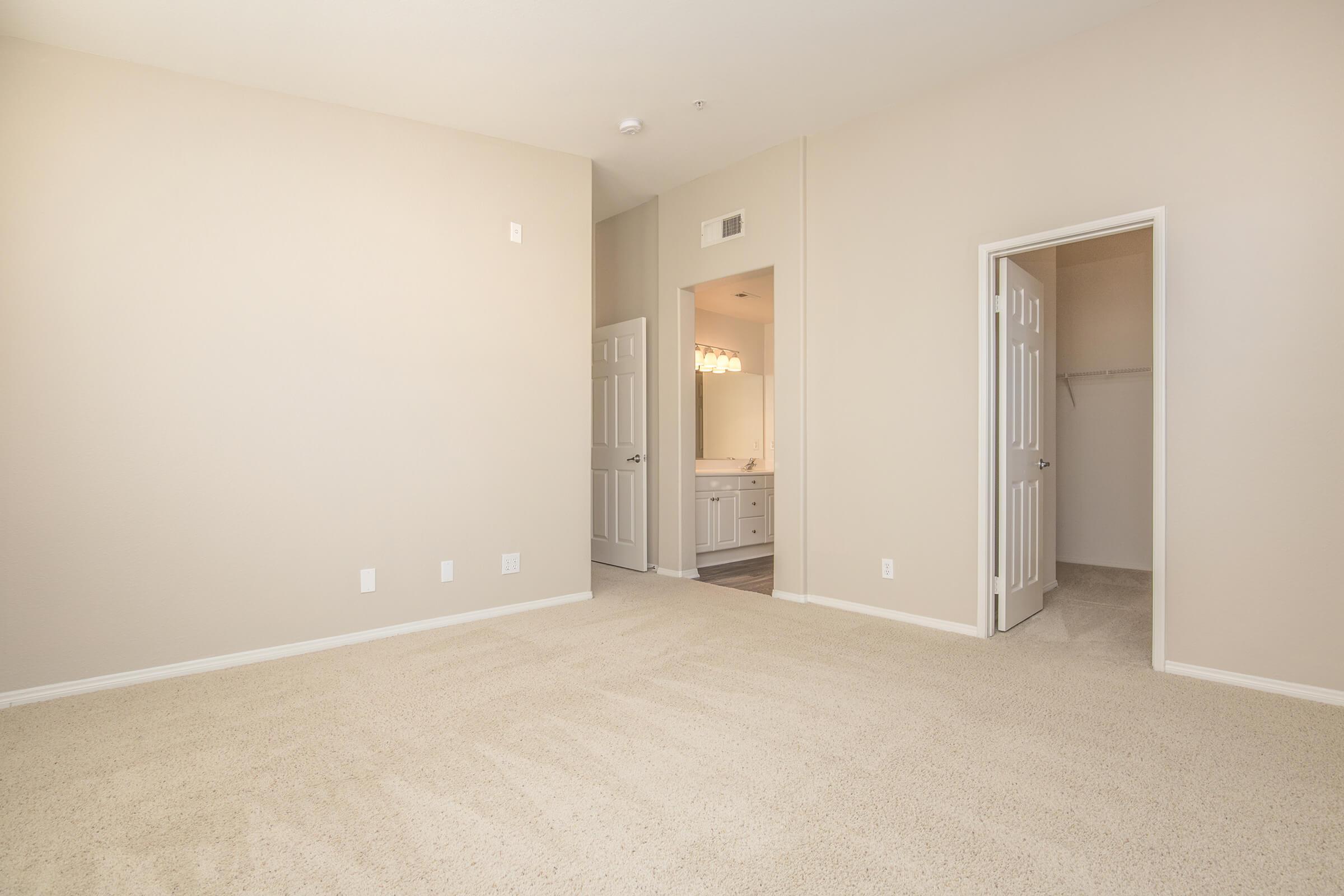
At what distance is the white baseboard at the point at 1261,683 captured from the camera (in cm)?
257

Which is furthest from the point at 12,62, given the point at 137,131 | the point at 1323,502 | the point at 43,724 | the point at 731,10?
the point at 1323,502

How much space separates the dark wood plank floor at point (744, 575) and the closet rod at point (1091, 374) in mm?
2933

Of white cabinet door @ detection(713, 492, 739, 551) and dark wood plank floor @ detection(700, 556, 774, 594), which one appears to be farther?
white cabinet door @ detection(713, 492, 739, 551)

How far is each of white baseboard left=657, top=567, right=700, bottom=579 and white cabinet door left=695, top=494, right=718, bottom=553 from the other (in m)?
0.31

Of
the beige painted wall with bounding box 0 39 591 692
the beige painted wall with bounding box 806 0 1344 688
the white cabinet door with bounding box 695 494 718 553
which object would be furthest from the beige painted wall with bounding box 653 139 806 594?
the beige painted wall with bounding box 0 39 591 692

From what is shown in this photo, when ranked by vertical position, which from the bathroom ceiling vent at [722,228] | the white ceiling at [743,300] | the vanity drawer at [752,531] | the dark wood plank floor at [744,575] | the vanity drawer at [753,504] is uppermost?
the bathroom ceiling vent at [722,228]

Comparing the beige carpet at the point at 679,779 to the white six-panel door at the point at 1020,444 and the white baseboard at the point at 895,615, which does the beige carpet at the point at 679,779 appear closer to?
the white baseboard at the point at 895,615

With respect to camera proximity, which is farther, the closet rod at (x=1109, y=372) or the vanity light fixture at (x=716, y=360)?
the vanity light fixture at (x=716, y=360)

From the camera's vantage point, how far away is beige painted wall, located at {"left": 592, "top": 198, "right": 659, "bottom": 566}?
5.30m

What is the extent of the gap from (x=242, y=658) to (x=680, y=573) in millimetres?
2859

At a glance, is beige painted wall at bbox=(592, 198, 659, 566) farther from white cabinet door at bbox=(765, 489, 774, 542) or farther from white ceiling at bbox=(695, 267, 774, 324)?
white cabinet door at bbox=(765, 489, 774, 542)

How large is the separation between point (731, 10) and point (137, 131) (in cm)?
271

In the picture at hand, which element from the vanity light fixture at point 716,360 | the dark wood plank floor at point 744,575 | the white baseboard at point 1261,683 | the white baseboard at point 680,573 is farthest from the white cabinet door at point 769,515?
the white baseboard at point 1261,683

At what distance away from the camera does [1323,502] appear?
2580 mm
